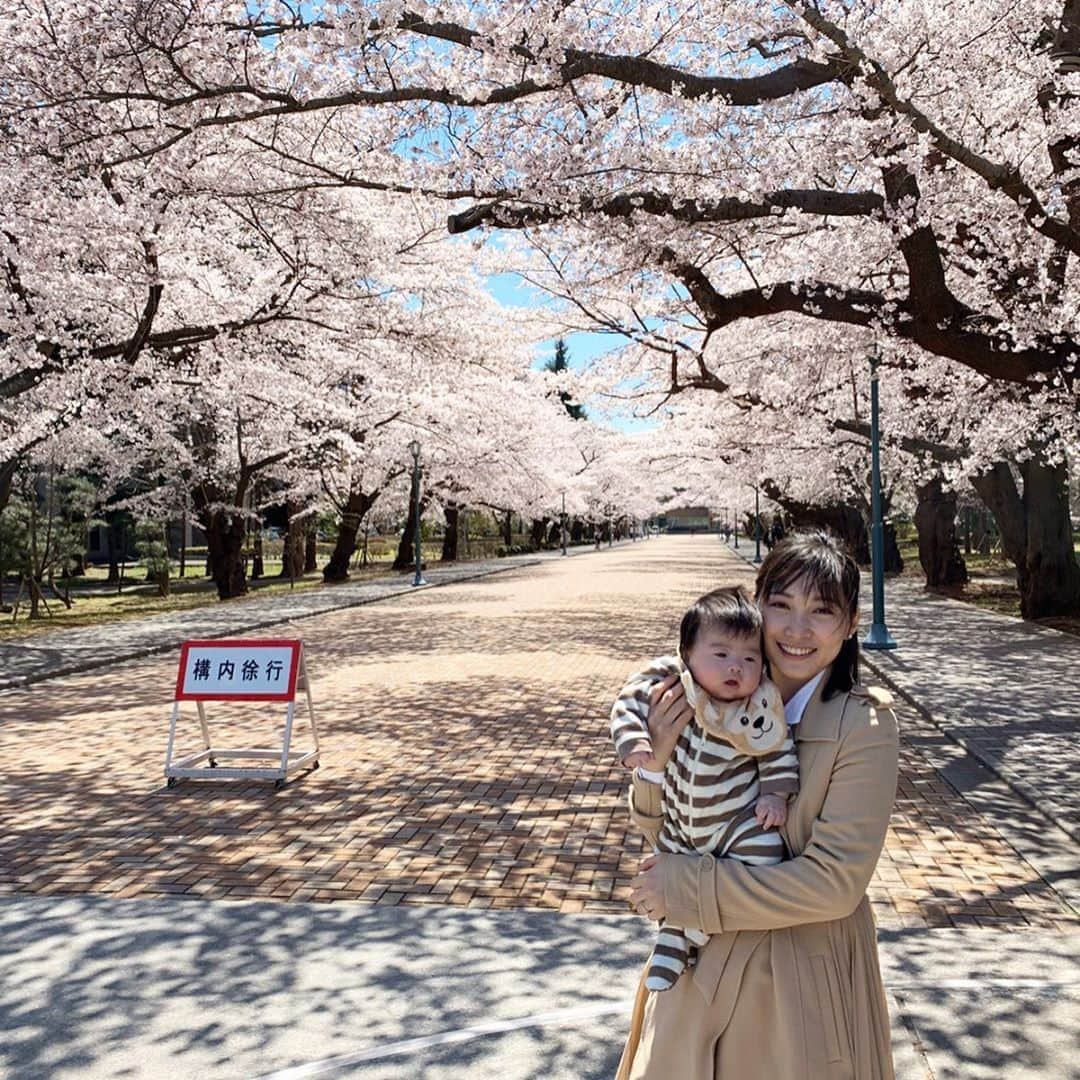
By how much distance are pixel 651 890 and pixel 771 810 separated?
288 mm

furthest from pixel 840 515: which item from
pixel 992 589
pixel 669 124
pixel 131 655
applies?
pixel 669 124

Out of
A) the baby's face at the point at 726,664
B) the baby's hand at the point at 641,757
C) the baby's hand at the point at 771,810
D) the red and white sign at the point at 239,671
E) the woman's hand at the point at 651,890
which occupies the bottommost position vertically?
the red and white sign at the point at 239,671

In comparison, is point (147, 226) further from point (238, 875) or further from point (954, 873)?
point (954, 873)

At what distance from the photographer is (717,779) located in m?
2.17

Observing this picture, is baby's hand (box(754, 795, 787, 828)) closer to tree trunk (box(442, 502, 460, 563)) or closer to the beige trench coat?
the beige trench coat

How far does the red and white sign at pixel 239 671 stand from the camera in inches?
332

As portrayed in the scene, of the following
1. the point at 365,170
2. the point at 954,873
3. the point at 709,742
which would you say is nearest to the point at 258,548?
the point at 365,170

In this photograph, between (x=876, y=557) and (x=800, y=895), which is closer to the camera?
(x=800, y=895)

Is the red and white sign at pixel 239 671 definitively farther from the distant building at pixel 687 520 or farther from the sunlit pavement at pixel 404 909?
the distant building at pixel 687 520

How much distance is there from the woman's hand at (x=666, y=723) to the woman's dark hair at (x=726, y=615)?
0.35ft

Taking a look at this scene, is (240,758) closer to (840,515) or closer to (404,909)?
(404,909)

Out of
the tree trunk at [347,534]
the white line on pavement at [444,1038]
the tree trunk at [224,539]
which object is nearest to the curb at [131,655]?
the tree trunk at [224,539]

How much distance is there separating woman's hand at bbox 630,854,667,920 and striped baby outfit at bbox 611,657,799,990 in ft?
→ 0.24

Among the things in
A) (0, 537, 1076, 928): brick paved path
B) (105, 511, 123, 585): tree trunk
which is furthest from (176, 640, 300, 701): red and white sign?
(105, 511, 123, 585): tree trunk
